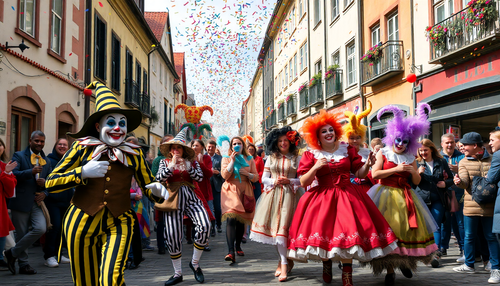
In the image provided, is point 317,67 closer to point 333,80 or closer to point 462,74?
point 333,80

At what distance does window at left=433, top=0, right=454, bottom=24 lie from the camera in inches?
453

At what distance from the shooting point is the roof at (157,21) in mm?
31366

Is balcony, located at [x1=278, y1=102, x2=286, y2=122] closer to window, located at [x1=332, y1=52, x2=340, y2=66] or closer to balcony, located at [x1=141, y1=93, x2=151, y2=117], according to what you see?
window, located at [x1=332, y1=52, x2=340, y2=66]

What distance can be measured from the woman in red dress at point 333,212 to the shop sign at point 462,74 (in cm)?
671

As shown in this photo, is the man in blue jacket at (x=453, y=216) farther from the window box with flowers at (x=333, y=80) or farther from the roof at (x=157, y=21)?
the roof at (x=157, y=21)

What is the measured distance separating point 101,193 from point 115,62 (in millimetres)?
16212

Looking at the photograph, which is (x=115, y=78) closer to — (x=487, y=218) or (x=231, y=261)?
(x=231, y=261)

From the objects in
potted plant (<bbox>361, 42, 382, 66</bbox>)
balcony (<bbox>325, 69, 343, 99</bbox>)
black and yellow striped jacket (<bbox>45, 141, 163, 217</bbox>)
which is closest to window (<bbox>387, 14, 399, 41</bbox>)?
potted plant (<bbox>361, 42, 382, 66</bbox>)

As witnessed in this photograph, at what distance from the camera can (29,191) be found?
6.16 m

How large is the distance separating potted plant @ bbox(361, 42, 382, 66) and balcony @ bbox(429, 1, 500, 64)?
2786 millimetres

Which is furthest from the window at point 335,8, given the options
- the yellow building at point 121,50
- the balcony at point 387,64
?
the yellow building at point 121,50

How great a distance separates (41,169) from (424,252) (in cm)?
516

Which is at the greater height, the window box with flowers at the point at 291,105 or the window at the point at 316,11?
the window at the point at 316,11

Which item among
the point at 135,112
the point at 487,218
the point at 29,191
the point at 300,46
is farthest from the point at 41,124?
the point at 300,46
